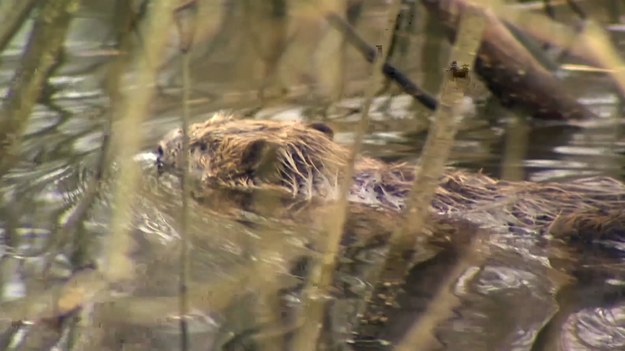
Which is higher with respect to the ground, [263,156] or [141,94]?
[141,94]

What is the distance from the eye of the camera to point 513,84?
4344mm

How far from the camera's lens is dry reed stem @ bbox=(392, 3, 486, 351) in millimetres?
2180

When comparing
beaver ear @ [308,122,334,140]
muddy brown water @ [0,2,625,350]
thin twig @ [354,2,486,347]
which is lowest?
muddy brown water @ [0,2,625,350]

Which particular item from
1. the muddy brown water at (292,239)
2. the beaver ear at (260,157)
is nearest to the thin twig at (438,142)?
the muddy brown water at (292,239)

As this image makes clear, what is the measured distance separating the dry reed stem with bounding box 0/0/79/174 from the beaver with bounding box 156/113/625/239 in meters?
1.79

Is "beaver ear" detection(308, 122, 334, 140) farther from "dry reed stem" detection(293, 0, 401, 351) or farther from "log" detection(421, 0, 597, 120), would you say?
"dry reed stem" detection(293, 0, 401, 351)

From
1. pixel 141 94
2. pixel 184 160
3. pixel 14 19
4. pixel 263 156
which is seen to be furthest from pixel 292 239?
pixel 14 19

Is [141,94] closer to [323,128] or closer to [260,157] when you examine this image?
[260,157]

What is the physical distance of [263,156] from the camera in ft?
13.3

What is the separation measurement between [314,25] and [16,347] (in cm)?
246

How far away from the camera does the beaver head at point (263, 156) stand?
13.0ft

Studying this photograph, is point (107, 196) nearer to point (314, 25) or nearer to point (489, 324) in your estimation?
point (314, 25)

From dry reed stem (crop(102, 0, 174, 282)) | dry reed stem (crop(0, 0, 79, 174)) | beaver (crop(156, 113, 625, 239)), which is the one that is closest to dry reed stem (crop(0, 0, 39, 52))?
dry reed stem (crop(0, 0, 79, 174))

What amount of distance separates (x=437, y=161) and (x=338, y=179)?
1599mm
